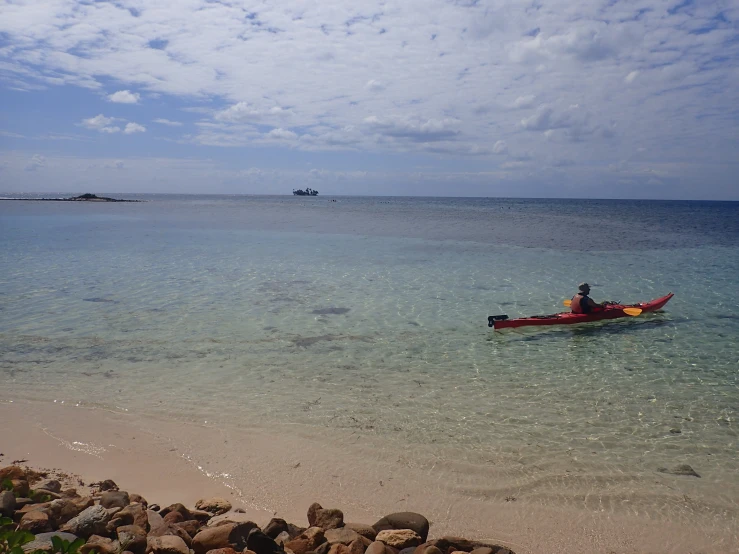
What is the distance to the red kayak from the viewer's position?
40.5 ft

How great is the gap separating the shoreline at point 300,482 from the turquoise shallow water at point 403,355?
0.66 m

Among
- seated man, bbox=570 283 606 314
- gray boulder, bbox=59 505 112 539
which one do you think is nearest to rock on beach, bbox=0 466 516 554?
gray boulder, bbox=59 505 112 539

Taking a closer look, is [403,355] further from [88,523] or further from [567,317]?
[88,523]

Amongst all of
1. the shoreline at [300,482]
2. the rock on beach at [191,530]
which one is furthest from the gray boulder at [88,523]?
the shoreline at [300,482]

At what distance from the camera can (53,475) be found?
595 centimetres

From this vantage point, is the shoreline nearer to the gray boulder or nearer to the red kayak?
the gray boulder

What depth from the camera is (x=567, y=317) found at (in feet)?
42.8

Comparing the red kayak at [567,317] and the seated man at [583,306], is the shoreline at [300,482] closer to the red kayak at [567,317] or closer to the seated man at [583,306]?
the red kayak at [567,317]

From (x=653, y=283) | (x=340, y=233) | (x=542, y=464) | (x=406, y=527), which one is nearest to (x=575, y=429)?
(x=542, y=464)

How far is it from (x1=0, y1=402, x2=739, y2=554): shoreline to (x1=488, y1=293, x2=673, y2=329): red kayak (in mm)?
6497

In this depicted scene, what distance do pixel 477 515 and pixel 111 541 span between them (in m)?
3.40

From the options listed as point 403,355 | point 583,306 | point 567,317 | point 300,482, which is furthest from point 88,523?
point 583,306

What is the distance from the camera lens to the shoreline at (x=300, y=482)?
5.19 metres

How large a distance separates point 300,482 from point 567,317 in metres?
9.06
